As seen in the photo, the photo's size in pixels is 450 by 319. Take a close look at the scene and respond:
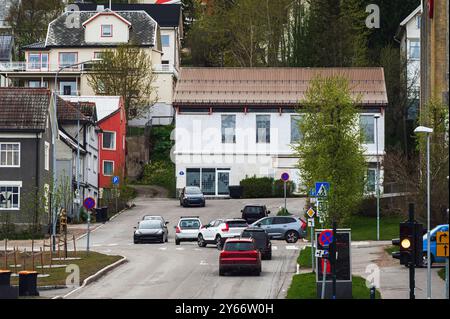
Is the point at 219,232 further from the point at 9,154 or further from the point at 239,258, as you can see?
the point at 9,154

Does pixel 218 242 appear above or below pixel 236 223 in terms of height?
below

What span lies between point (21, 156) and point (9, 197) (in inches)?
97.2

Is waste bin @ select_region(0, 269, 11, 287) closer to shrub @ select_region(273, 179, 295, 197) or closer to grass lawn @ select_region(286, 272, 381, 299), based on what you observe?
grass lawn @ select_region(286, 272, 381, 299)

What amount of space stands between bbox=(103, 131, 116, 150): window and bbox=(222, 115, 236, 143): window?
9700mm

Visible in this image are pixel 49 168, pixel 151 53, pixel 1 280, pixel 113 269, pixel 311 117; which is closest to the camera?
pixel 1 280

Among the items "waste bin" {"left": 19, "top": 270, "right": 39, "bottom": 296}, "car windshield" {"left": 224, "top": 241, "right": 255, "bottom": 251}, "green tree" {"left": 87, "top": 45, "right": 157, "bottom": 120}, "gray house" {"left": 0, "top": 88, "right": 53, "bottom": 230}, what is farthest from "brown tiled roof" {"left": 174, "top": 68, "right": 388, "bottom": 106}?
"waste bin" {"left": 19, "top": 270, "right": 39, "bottom": 296}

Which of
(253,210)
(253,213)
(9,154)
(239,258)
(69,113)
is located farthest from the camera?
(69,113)

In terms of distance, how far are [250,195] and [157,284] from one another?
42.6m

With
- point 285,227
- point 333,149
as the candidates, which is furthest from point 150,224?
point 333,149

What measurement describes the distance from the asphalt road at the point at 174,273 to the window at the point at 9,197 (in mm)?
4595

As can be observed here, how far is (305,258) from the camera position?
55.3 m
